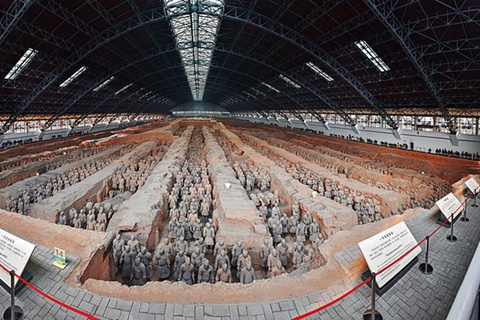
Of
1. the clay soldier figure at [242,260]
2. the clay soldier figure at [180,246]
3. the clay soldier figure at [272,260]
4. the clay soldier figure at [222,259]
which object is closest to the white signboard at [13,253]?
the clay soldier figure at [180,246]

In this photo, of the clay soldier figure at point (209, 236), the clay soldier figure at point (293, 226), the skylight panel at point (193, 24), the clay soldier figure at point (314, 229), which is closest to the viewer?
the clay soldier figure at point (209, 236)

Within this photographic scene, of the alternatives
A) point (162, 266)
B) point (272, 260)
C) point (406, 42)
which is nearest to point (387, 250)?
point (272, 260)

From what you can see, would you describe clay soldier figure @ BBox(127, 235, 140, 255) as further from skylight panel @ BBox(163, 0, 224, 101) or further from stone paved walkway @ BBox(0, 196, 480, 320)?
skylight panel @ BBox(163, 0, 224, 101)

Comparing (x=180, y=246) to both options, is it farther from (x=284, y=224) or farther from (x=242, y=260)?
(x=284, y=224)

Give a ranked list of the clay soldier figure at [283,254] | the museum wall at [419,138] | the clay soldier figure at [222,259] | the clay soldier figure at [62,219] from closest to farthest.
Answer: the clay soldier figure at [222,259]
the clay soldier figure at [283,254]
the clay soldier figure at [62,219]
the museum wall at [419,138]

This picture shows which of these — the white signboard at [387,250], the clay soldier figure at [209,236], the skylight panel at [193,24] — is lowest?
the clay soldier figure at [209,236]

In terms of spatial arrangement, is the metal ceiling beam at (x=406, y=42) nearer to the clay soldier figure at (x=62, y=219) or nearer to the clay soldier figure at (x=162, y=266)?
the clay soldier figure at (x=162, y=266)

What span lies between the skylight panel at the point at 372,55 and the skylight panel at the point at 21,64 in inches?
779

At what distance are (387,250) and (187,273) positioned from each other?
3.59m

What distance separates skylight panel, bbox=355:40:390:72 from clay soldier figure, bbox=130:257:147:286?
1670 cm

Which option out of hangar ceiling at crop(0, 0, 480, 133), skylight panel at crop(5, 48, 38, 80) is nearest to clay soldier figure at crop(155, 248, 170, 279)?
hangar ceiling at crop(0, 0, 480, 133)

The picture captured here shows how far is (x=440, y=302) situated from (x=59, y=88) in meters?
27.3

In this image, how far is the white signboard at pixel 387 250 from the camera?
2.92m

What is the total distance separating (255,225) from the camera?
661cm
